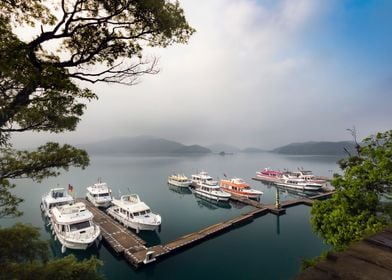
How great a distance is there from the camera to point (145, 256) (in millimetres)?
22422

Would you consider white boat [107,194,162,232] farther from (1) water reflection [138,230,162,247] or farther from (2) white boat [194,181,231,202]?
(2) white boat [194,181,231,202]

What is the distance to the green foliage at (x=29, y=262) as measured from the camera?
8.96 m

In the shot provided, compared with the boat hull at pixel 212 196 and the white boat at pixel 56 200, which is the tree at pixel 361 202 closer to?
the boat hull at pixel 212 196

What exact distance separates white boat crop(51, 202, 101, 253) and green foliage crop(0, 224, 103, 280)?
14.6 m

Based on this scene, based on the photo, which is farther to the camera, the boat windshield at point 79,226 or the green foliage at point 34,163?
the boat windshield at point 79,226

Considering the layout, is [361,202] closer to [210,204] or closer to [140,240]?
[140,240]

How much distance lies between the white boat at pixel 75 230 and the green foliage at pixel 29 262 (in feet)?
47.9

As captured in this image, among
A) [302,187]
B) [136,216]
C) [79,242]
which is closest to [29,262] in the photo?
[79,242]

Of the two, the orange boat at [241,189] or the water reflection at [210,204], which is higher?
the orange boat at [241,189]

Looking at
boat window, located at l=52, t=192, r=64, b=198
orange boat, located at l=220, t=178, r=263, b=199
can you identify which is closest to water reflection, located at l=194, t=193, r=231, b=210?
orange boat, located at l=220, t=178, r=263, b=199

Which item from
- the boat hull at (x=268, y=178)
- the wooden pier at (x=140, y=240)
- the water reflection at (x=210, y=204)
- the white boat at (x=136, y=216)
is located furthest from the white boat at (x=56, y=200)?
the boat hull at (x=268, y=178)

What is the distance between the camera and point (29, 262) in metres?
10.5

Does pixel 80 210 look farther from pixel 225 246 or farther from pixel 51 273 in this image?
pixel 51 273

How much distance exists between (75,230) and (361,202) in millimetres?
28969
